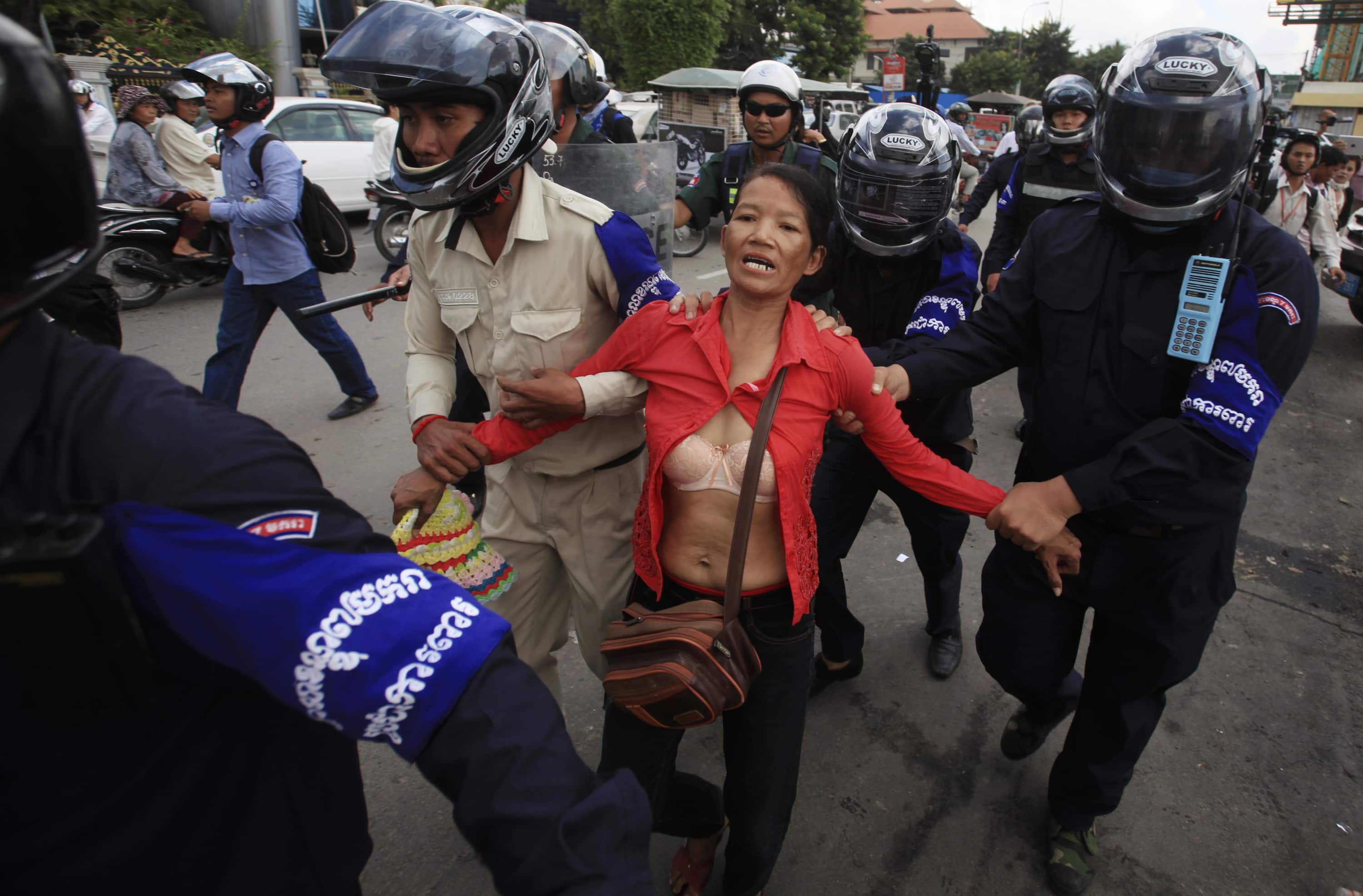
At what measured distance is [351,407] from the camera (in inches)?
214

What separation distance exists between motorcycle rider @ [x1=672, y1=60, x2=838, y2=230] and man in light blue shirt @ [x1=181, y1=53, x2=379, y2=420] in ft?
7.44

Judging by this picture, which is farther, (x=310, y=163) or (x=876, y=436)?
(x=310, y=163)

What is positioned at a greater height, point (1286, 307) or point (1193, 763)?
point (1286, 307)

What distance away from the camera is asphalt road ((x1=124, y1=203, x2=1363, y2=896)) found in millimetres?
2393

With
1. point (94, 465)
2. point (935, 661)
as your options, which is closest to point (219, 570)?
point (94, 465)

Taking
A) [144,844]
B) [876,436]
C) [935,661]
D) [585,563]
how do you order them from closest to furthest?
[144,844] → [876,436] → [585,563] → [935,661]

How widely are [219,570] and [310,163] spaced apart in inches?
444

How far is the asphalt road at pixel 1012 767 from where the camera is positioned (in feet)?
7.85

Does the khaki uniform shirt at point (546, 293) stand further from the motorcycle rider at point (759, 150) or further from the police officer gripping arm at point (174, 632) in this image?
the motorcycle rider at point (759, 150)

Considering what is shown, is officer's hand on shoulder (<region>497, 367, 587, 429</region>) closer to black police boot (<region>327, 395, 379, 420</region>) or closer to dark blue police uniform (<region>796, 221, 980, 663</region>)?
dark blue police uniform (<region>796, 221, 980, 663</region>)

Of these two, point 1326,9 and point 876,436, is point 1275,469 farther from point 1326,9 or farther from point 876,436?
point 1326,9

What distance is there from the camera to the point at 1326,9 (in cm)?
4262

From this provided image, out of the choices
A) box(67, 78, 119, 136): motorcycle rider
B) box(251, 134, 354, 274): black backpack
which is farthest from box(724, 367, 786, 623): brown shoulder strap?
box(67, 78, 119, 136): motorcycle rider

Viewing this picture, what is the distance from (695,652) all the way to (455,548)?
28.8 inches
